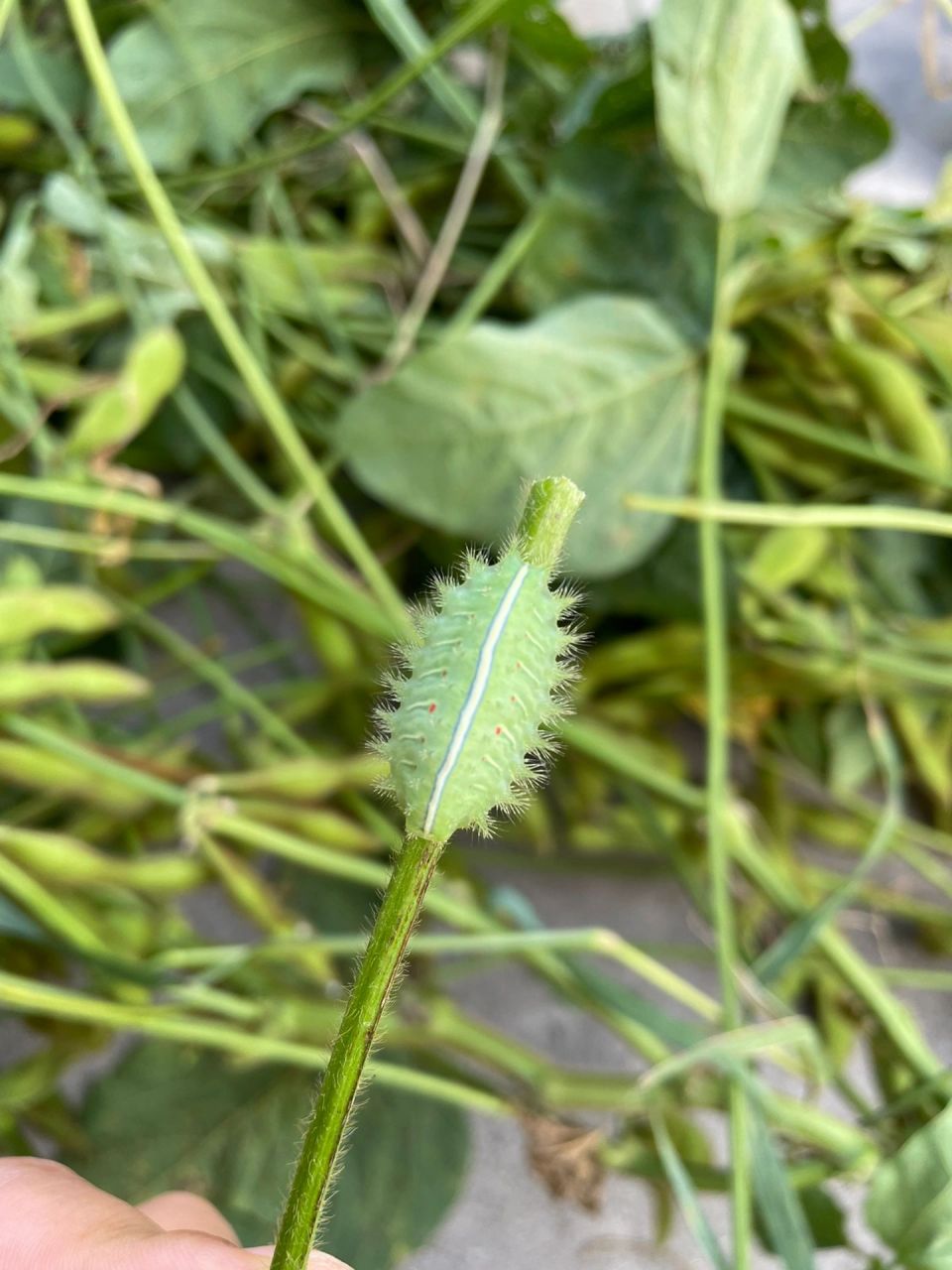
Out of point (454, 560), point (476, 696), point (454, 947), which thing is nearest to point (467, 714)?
point (476, 696)

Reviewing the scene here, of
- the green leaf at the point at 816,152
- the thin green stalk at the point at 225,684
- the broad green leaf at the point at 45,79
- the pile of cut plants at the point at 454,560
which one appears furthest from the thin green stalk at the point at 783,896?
the broad green leaf at the point at 45,79

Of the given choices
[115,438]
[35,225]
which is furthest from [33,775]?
[35,225]

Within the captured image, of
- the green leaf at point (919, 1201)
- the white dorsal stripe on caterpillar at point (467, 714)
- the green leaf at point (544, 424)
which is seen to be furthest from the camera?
the green leaf at point (544, 424)

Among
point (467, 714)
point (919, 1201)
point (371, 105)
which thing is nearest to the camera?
point (467, 714)

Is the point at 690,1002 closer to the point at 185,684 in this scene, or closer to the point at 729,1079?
the point at 729,1079

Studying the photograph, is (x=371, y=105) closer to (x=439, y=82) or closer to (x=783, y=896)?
(x=439, y=82)

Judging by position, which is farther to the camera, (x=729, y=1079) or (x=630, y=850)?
(x=630, y=850)

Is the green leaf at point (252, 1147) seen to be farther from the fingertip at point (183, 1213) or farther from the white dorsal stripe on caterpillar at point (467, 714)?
the white dorsal stripe on caterpillar at point (467, 714)
